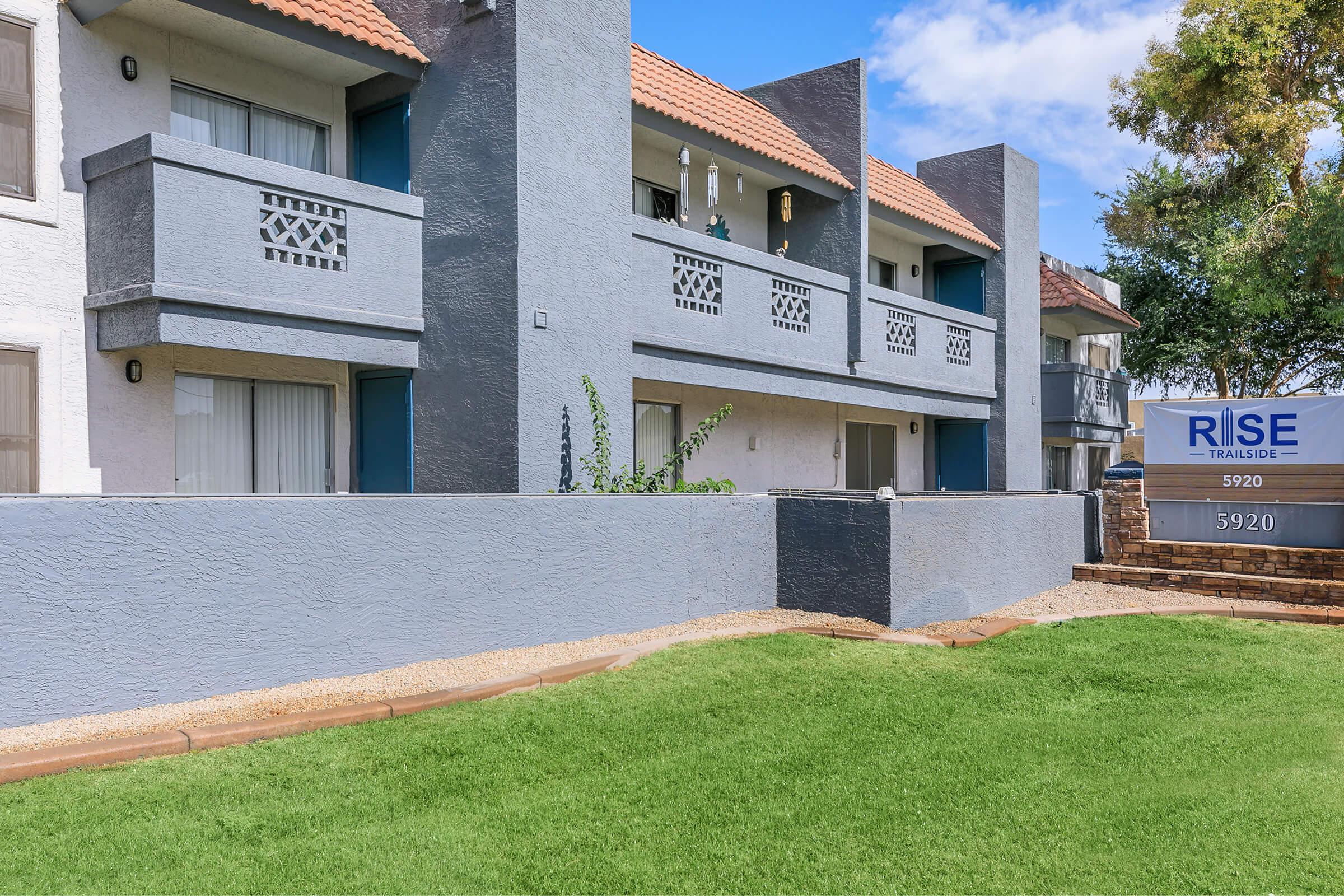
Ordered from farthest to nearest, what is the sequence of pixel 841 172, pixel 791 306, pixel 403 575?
pixel 841 172, pixel 791 306, pixel 403 575

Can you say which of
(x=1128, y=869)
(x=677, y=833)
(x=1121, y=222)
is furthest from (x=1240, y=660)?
(x=1121, y=222)

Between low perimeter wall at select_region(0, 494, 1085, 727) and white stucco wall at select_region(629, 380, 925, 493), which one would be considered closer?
low perimeter wall at select_region(0, 494, 1085, 727)

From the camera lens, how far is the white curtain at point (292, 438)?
10.6 m

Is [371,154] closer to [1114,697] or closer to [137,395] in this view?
[137,395]

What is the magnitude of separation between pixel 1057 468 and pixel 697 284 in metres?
16.5

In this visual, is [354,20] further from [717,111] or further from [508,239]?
[717,111]

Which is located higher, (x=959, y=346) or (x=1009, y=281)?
(x=1009, y=281)

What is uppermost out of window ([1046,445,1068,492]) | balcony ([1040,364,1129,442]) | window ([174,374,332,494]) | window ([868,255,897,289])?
window ([868,255,897,289])

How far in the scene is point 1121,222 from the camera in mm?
26969

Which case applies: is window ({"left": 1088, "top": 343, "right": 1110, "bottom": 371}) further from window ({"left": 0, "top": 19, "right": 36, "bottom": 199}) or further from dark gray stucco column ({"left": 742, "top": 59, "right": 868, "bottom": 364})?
window ({"left": 0, "top": 19, "right": 36, "bottom": 199})

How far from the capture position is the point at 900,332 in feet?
55.7

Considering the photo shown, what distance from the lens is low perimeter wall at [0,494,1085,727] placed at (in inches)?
240

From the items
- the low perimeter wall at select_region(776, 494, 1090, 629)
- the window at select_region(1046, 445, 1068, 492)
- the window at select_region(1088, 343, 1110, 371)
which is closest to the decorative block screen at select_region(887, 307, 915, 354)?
the low perimeter wall at select_region(776, 494, 1090, 629)

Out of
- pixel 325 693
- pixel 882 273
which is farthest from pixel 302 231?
pixel 882 273
